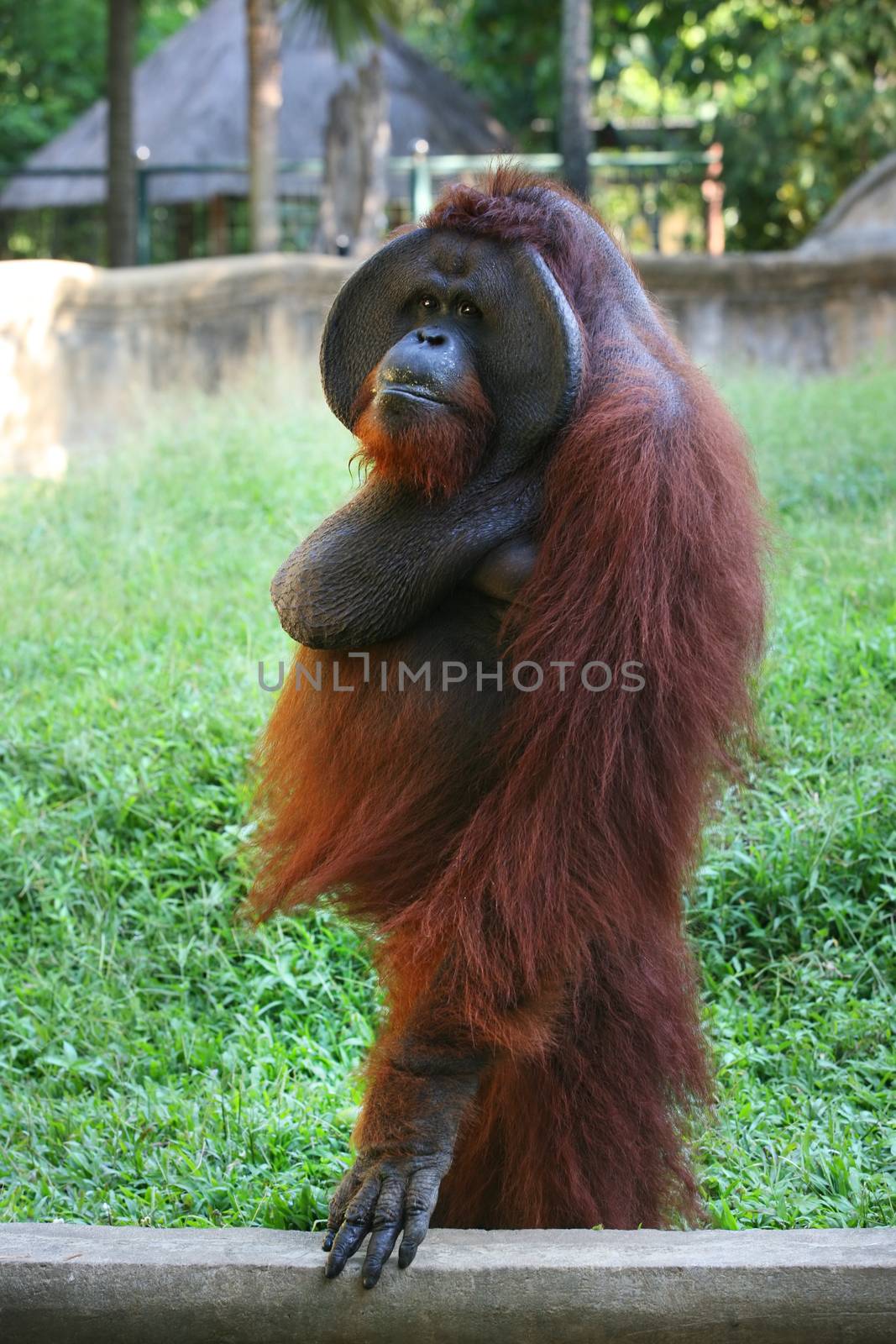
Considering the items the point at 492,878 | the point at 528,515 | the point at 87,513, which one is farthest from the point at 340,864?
the point at 87,513

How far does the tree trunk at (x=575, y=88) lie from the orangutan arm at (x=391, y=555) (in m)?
8.22

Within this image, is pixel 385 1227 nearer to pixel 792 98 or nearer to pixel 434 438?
pixel 434 438

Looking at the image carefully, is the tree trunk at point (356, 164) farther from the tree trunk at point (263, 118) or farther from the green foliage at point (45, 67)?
the green foliage at point (45, 67)

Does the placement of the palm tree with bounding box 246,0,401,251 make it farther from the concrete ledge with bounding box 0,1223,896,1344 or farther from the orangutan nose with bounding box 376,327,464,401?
the concrete ledge with bounding box 0,1223,896,1344

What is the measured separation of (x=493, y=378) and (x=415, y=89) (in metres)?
13.8

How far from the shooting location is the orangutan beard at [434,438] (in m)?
1.80

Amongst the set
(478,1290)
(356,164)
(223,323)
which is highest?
(356,164)

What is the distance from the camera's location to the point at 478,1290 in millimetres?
1584

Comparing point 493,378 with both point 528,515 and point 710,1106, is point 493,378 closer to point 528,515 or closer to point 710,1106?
point 528,515

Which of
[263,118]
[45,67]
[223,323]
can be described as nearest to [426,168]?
[263,118]

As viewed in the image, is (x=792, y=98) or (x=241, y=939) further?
(x=792, y=98)

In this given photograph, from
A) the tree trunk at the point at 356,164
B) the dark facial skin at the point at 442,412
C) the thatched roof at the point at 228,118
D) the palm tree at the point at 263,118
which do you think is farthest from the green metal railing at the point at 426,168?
the dark facial skin at the point at 442,412

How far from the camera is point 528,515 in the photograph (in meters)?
1.85

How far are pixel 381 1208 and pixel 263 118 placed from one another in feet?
27.4
